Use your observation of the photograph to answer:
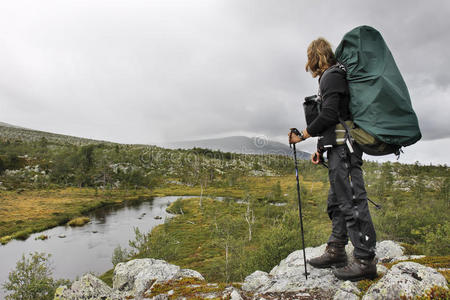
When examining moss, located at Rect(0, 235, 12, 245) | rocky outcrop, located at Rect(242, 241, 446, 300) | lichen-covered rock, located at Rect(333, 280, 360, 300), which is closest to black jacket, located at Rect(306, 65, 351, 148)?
rocky outcrop, located at Rect(242, 241, 446, 300)

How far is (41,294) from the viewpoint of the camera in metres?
22.0

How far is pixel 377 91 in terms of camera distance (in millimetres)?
4008

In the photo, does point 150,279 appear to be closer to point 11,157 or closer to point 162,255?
point 162,255

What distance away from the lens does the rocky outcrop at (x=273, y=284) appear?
393 centimetres

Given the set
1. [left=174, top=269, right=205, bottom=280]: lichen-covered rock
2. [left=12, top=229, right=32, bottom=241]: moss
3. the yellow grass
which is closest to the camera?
[left=174, top=269, right=205, bottom=280]: lichen-covered rock

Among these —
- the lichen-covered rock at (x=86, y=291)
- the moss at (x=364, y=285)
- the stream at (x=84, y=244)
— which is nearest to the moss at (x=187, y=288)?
the lichen-covered rock at (x=86, y=291)

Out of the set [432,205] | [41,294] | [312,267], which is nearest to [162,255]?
[41,294]

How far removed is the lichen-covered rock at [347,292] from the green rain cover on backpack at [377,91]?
2.93 metres

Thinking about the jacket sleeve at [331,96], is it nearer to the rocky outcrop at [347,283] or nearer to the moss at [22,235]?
the rocky outcrop at [347,283]

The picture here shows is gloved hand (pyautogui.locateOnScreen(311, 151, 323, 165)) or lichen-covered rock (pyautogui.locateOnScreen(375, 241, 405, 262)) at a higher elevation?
gloved hand (pyautogui.locateOnScreen(311, 151, 323, 165))

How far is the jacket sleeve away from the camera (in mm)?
4457

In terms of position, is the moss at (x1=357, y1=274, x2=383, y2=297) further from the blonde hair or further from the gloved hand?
the blonde hair

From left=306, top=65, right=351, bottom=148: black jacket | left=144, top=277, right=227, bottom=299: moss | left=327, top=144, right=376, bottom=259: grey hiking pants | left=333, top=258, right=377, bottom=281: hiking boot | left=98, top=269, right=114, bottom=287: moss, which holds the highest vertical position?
left=306, top=65, right=351, bottom=148: black jacket

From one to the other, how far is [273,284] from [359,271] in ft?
7.60
